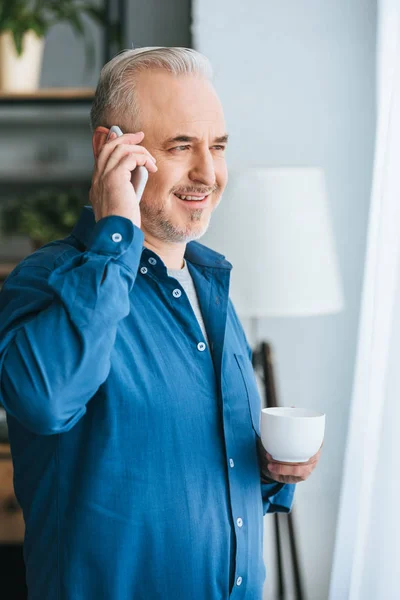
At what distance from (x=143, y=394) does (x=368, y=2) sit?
1.54 meters

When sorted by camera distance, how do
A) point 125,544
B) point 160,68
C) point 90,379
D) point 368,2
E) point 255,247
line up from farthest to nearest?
point 368,2, point 255,247, point 160,68, point 125,544, point 90,379

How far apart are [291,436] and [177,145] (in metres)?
0.52

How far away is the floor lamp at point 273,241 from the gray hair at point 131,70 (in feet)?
1.82

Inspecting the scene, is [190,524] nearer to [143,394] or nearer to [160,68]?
[143,394]

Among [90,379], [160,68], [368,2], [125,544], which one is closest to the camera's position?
[90,379]

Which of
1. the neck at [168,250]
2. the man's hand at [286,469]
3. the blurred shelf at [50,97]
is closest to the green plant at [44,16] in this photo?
the blurred shelf at [50,97]

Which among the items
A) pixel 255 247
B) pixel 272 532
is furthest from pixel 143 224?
→ pixel 272 532

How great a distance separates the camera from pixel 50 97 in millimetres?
2629

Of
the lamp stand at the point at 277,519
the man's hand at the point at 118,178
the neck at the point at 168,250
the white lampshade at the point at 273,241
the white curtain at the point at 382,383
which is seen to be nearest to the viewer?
the man's hand at the point at 118,178

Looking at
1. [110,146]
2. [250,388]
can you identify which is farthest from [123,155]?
[250,388]

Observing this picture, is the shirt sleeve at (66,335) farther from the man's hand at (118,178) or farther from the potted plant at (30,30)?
the potted plant at (30,30)

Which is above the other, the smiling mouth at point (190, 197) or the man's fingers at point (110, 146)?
the man's fingers at point (110, 146)

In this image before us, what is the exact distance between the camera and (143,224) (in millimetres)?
1358

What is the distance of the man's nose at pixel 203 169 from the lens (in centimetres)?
132
